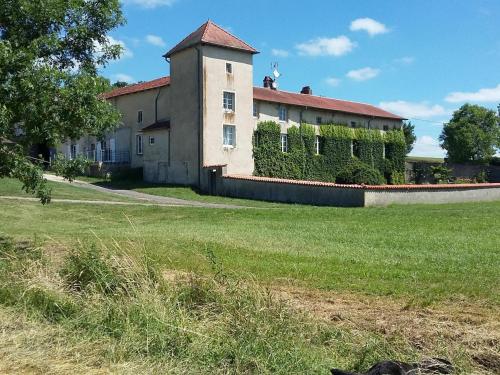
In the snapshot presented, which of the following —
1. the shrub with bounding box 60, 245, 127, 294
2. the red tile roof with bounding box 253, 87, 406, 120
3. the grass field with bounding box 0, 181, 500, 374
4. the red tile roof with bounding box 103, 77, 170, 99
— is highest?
the red tile roof with bounding box 103, 77, 170, 99

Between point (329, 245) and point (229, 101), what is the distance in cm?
3053

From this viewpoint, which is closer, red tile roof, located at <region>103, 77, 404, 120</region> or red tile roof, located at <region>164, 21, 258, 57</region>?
red tile roof, located at <region>164, 21, 258, 57</region>

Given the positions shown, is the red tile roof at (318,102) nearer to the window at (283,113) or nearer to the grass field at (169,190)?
the window at (283,113)

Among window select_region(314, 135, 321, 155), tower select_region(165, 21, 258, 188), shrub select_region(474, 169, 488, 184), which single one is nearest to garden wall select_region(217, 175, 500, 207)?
tower select_region(165, 21, 258, 188)

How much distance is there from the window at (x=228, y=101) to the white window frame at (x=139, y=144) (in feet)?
32.7

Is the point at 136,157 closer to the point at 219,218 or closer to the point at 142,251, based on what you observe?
the point at 219,218

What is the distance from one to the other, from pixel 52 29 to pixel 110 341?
6485 mm

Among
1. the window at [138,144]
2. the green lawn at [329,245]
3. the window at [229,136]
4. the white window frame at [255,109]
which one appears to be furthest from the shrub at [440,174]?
the green lawn at [329,245]

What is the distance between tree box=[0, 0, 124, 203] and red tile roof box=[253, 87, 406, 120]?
3515cm

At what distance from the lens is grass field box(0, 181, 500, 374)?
6.02 meters

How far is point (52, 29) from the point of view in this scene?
10344mm

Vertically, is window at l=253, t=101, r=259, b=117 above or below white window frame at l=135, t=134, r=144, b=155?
above

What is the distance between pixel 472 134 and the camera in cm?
8506

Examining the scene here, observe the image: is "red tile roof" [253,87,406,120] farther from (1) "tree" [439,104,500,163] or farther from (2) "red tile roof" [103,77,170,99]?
(1) "tree" [439,104,500,163]
